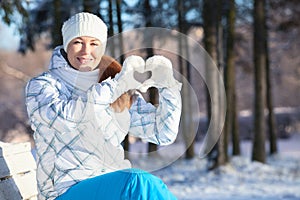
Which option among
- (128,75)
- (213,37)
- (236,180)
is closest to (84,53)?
(128,75)

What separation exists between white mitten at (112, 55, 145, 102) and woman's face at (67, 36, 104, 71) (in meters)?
0.31

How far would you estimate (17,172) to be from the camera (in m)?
3.60

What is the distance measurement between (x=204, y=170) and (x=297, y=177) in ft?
7.06

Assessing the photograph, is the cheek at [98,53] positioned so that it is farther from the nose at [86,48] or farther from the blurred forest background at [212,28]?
the blurred forest background at [212,28]

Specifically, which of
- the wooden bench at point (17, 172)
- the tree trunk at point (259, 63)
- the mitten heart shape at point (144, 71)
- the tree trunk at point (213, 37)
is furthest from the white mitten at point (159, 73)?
the tree trunk at point (259, 63)

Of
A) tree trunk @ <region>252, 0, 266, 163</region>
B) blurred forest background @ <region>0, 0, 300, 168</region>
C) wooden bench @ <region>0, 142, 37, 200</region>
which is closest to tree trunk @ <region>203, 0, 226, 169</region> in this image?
blurred forest background @ <region>0, 0, 300, 168</region>

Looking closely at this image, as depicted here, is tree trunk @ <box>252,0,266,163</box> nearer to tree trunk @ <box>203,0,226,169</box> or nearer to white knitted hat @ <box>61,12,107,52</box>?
tree trunk @ <box>203,0,226,169</box>

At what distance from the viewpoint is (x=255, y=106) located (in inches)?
507

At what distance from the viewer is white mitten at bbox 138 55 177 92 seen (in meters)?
2.43

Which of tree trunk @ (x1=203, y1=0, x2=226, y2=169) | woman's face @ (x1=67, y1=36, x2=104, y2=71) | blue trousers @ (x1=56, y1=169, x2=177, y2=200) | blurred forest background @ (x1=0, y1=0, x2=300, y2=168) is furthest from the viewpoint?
tree trunk @ (x1=203, y1=0, x2=226, y2=169)

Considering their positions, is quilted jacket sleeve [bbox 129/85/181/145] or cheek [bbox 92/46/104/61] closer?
quilted jacket sleeve [bbox 129/85/181/145]

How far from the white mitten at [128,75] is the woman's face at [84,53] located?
1.01 ft

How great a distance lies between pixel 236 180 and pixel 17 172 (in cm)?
766

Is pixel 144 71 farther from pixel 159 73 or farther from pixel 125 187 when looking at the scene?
pixel 125 187
